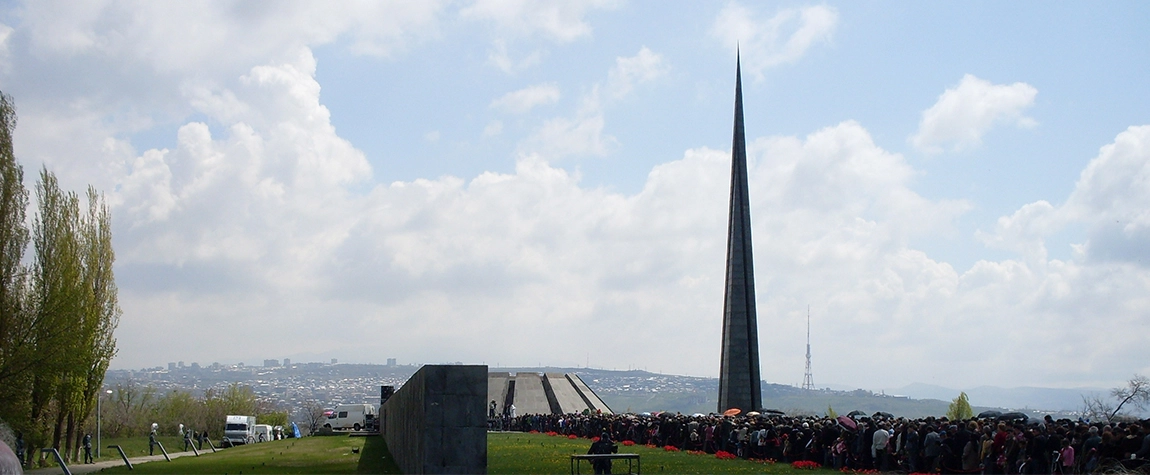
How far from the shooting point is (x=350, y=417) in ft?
184

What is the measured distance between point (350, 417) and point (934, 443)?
41.6 metres

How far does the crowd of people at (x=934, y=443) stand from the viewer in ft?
55.9

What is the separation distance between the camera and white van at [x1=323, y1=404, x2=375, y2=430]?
55.7 m

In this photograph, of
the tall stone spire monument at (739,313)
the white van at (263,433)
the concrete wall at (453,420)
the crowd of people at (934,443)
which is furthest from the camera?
the white van at (263,433)

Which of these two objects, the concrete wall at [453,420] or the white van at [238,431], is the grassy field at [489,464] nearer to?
the concrete wall at [453,420]

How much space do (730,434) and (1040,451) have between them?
450 inches

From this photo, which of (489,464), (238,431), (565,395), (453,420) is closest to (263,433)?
(238,431)

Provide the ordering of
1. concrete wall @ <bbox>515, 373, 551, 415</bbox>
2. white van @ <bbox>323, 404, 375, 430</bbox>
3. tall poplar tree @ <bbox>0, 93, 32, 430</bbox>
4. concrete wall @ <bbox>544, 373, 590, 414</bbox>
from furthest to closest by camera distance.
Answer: concrete wall @ <bbox>515, 373, 551, 415</bbox>, concrete wall @ <bbox>544, 373, 590, 414</bbox>, white van @ <bbox>323, 404, 375, 430</bbox>, tall poplar tree @ <bbox>0, 93, 32, 430</bbox>

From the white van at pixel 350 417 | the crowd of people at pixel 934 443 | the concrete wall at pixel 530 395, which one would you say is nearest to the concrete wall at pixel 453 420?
the crowd of people at pixel 934 443

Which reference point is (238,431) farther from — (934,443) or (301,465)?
(934,443)

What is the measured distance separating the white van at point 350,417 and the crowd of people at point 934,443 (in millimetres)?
28605

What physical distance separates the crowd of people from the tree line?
19248 mm

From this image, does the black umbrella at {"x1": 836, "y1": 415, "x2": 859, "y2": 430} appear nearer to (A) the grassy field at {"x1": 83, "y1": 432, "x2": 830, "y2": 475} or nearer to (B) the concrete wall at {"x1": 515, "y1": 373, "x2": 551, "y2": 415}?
(A) the grassy field at {"x1": 83, "y1": 432, "x2": 830, "y2": 475}

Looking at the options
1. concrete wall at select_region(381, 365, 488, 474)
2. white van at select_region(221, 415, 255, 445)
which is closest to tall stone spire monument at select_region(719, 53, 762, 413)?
white van at select_region(221, 415, 255, 445)
